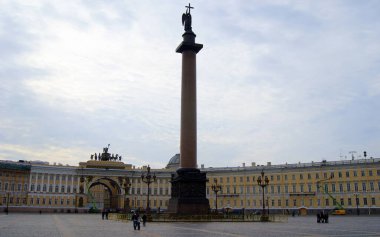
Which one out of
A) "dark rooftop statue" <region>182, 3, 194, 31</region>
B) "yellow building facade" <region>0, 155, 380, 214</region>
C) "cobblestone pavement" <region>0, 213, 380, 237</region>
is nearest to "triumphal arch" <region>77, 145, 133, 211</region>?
"yellow building facade" <region>0, 155, 380, 214</region>

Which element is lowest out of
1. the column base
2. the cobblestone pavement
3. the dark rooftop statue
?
the cobblestone pavement

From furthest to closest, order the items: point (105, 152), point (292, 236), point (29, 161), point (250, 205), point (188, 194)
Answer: point (105, 152) < point (29, 161) < point (250, 205) < point (188, 194) < point (292, 236)

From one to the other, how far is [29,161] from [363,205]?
88048mm

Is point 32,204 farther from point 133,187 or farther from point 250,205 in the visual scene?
point 250,205

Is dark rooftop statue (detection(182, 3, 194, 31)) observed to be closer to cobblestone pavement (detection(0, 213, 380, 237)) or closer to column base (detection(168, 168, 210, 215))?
column base (detection(168, 168, 210, 215))

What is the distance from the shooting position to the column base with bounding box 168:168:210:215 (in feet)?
148

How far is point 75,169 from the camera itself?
11706 centimetres

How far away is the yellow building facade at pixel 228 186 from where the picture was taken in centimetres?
9306

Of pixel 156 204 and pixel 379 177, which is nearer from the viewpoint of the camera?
pixel 379 177

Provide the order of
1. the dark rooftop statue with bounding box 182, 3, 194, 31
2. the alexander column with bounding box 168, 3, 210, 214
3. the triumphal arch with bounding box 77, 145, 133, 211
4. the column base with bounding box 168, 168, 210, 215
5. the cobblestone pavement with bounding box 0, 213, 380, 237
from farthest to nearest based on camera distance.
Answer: the triumphal arch with bounding box 77, 145, 133, 211, the dark rooftop statue with bounding box 182, 3, 194, 31, the alexander column with bounding box 168, 3, 210, 214, the column base with bounding box 168, 168, 210, 215, the cobblestone pavement with bounding box 0, 213, 380, 237

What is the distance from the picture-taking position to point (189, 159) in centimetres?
4653

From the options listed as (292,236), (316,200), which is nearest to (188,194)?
(292,236)

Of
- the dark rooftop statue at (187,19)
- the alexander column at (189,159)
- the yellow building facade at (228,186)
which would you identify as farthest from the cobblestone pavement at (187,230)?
the yellow building facade at (228,186)

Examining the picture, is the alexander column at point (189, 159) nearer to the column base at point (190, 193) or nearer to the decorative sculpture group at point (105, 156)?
the column base at point (190, 193)
